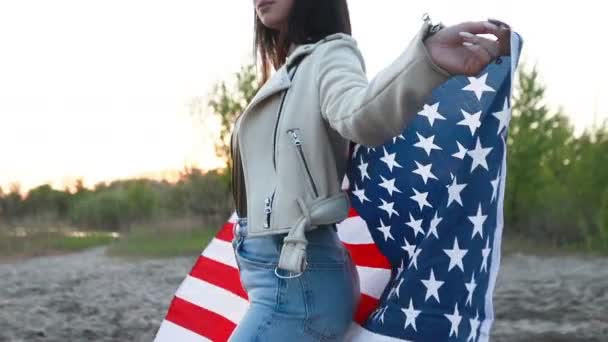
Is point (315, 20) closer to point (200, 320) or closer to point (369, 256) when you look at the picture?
point (369, 256)

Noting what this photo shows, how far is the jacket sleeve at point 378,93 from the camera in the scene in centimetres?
150

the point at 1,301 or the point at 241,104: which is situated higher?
the point at 241,104

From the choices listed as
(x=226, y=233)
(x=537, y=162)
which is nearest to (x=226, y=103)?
(x=537, y=162)

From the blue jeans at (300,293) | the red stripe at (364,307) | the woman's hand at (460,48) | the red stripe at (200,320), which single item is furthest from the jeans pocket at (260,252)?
the red stripe at (200,320)

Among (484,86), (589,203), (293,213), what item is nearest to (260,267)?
(293,213)

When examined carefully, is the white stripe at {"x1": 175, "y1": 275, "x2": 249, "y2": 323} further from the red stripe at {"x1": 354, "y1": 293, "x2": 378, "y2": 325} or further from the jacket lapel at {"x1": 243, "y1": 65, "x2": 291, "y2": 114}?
the jacket lapel at {"x1": 243, "y1": 65, "x2": 291, "y2": 114}

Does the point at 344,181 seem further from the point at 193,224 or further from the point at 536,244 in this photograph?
the point at 193,224

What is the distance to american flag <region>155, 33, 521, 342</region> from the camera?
1.93 meters

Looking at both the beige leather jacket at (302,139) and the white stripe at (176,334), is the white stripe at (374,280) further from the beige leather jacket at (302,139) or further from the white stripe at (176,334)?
the white stripe at (176,334)

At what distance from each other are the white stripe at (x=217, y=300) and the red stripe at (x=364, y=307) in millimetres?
924

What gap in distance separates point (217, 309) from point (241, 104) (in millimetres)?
20444

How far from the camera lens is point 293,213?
1.81m

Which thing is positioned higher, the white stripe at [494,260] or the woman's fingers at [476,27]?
the woman's fingers at [476,27]

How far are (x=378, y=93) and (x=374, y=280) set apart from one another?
0.83 m
